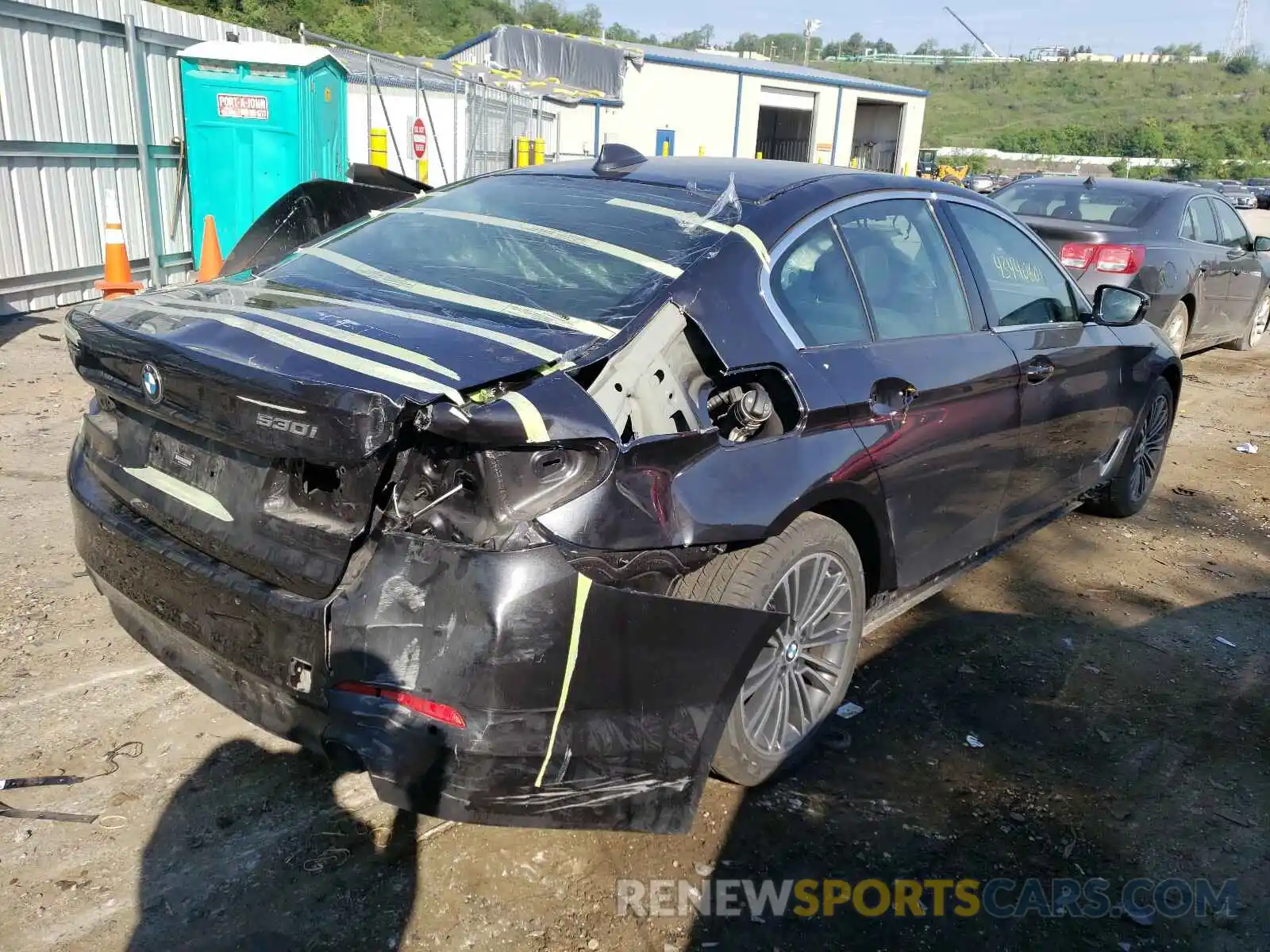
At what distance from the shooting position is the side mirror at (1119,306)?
4559mm

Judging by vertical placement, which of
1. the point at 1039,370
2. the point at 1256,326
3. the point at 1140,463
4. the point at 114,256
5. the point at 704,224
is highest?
the point at 704,224

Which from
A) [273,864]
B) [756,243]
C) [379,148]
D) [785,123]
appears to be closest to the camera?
[273,864]

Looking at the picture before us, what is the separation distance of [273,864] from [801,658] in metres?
1.56

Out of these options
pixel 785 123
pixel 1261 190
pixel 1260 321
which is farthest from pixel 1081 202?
pixel 1261 190

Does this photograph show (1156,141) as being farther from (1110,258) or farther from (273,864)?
(273,864)

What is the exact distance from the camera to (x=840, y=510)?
122 inches

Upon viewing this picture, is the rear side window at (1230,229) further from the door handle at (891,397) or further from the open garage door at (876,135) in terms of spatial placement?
the open garage door at (876,135)

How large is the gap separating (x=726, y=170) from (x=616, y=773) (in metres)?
2.08

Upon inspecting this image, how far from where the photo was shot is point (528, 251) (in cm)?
309

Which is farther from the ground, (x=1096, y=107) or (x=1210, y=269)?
(x=1096, y=107)

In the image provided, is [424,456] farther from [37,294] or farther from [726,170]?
[37,294]

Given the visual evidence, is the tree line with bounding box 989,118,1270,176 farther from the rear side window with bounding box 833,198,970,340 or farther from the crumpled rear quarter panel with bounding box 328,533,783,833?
the crumpled rear quarter panel with bounding box 328,533,783,833

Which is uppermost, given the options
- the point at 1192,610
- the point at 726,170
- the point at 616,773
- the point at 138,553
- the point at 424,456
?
the point at 726,170

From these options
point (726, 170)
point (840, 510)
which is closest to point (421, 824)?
point (840, 510)
